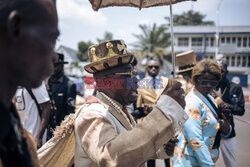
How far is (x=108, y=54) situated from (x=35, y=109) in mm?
1892

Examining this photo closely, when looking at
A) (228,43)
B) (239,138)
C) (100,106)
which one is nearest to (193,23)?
(228,43)

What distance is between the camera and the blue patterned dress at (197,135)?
2.56 m

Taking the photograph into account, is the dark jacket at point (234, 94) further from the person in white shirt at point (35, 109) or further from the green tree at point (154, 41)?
the green tree at point (154, 41)

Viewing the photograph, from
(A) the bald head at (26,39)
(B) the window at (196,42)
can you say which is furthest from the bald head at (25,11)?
(B) the window at (196,42)

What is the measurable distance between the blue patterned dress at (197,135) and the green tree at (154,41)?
104 feet

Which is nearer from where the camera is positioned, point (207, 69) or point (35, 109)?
point (207, 69)

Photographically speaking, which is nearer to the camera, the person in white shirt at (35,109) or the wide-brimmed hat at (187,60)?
the person in white shirt at (35,109)

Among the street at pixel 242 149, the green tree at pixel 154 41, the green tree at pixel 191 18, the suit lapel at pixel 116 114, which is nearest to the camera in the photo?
the suit lapel at pixel 116 114

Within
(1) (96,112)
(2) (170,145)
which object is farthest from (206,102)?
(1) (96,112)

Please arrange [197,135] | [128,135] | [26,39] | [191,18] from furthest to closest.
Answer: [191,18] < [197,135] < [128,135] < [26,39]

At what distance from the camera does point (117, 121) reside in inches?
68.6

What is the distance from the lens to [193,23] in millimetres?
50719

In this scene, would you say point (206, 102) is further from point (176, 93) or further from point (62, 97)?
point (62, 97)

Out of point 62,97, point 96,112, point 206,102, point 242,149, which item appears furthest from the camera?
point 242,149
